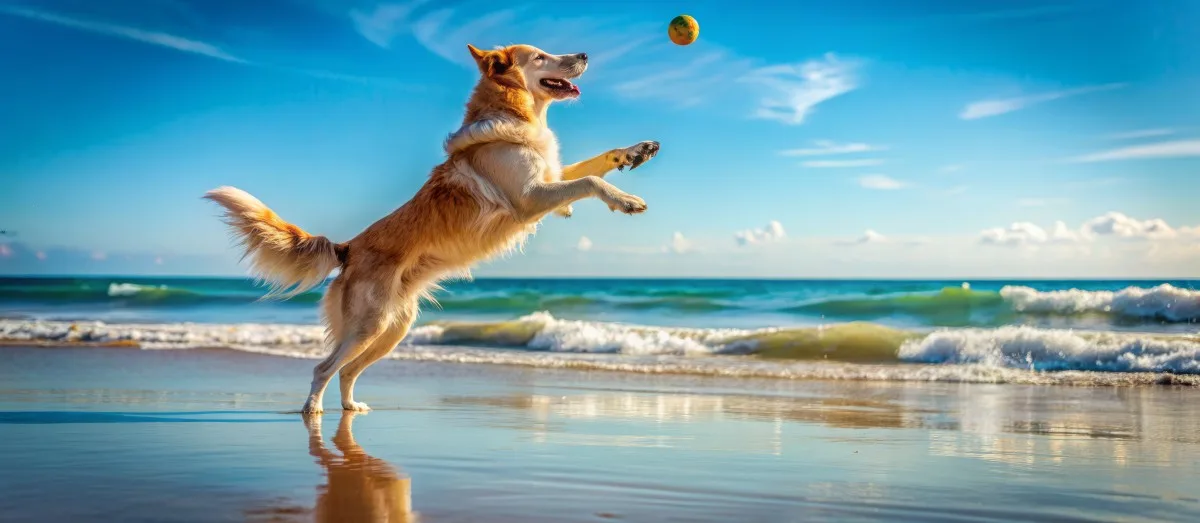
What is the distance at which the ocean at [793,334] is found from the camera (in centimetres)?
1175

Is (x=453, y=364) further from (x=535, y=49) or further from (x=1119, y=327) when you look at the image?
(x=1119, y=327)

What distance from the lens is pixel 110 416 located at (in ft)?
21.0

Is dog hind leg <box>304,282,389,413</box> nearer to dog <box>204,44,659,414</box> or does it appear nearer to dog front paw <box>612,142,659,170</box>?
dog <box>204,44,659,414</box>

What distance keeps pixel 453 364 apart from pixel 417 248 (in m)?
5.66

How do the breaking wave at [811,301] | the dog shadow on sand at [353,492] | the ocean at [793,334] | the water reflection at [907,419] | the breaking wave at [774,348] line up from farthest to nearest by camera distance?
1. the breaking wave at [811,301]
2. the ocean at [793,334]
3. the breaking wave at [774,348]
4. the water reflection at [907,419]
5. the dog shadow on sand at [353,492]

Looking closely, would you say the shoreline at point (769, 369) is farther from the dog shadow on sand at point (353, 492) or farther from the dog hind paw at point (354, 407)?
the dog shadow on sand at point (353, 492)

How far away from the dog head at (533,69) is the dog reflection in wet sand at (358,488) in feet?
9.16

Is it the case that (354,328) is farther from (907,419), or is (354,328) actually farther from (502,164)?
(907,419)

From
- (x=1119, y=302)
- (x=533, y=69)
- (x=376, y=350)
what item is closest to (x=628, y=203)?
(x=533, y=69)

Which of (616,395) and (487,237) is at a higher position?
(487,237)

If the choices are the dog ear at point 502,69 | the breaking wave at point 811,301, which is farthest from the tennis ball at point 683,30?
the breaking wave at point 811,301

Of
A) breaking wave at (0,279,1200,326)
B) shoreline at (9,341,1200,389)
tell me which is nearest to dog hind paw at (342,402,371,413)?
shoreline at (9,341,1200,389)

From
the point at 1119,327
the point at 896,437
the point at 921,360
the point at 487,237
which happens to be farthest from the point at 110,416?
the point at 1119,327

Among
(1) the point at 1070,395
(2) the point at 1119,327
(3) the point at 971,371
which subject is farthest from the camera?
(2) the point at 1119,327
